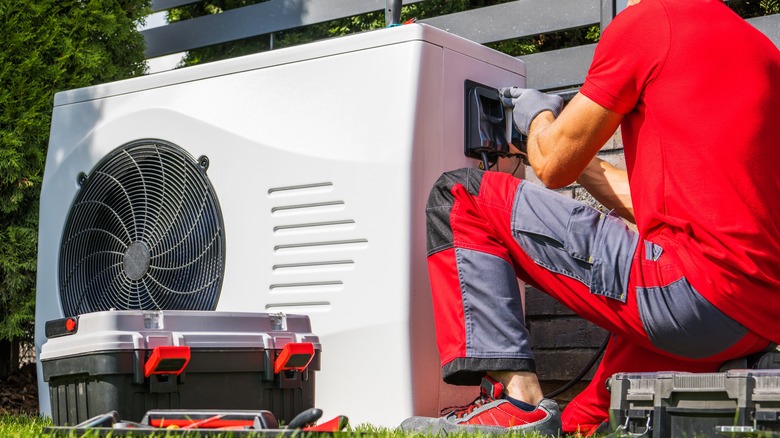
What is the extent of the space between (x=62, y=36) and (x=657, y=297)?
250 cm

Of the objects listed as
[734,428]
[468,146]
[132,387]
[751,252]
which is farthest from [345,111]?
[734,428]

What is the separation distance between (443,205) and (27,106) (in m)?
1.97

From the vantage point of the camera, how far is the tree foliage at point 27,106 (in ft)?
11.2

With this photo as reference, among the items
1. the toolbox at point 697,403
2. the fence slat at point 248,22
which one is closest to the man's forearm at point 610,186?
the toolbox at point 697,403

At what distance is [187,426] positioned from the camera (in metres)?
1.67

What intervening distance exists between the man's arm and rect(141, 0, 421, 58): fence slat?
1880 millimetres

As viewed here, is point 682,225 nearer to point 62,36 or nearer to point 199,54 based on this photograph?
point 62,36

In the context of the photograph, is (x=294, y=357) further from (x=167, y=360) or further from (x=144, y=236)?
(x=144, y=236)

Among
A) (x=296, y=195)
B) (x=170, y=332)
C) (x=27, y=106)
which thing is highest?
(x=27, y=106)

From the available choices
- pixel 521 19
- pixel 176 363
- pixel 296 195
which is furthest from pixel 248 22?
pixel 176 363

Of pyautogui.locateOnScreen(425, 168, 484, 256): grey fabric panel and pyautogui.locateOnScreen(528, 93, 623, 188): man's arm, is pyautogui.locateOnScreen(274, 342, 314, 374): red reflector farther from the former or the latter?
pyautogui.locateOnScreen(528, 93, 623, 188): man's arm

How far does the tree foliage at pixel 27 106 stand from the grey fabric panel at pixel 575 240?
2083mm

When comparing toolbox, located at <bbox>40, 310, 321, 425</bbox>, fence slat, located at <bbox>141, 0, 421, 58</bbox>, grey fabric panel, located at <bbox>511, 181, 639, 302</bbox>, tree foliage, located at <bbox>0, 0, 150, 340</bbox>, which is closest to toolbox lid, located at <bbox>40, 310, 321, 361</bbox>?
toolbox, located at <bbox>40, 310, 321, 425</bbox>

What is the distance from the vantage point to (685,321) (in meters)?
1.87
